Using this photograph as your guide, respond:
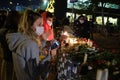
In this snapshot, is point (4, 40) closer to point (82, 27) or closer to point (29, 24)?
point (29, 24)

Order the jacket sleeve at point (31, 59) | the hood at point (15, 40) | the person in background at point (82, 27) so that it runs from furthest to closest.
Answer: the person in background at point (82, 27)
the hood at point (15, 40)
the jacket sleeve at point (31, 59)

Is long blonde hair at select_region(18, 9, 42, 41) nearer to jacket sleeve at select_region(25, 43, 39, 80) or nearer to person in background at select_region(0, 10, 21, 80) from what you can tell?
jacket sleeve at select_region(25, 43, 39, 80)

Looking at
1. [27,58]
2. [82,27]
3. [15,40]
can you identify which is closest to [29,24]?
[15,40]

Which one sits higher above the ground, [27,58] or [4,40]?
[27,58]

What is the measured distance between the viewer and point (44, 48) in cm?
470

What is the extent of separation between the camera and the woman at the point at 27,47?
3537mm

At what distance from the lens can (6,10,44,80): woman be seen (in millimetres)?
3537

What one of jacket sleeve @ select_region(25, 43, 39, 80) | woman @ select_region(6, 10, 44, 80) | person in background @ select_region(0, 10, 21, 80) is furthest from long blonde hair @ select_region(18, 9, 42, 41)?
person in background @ select_region(0, 10, 21, 80)

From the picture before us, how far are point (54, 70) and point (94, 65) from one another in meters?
0.91

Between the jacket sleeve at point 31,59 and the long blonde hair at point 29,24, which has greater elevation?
the long blonde hair at point 29,24

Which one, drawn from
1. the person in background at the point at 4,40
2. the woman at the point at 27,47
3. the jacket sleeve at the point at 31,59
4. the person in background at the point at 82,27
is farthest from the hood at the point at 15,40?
the person in background at the point at 82,27

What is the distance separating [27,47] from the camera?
3.52m

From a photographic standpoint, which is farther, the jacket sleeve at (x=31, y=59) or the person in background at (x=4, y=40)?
the person in background at (x=4, y=40)

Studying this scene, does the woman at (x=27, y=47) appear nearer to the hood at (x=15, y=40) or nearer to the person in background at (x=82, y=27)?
the hood at (x=15, y=40)
